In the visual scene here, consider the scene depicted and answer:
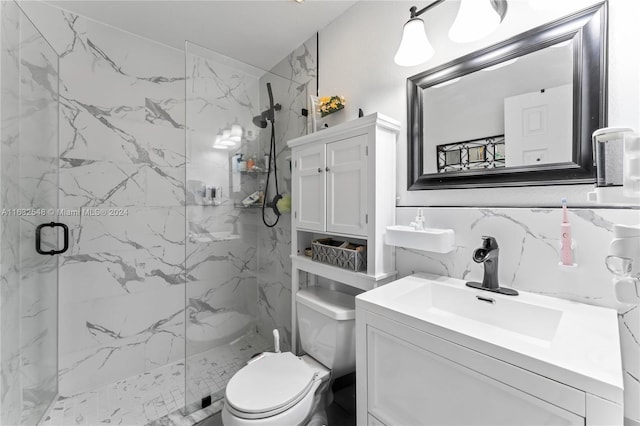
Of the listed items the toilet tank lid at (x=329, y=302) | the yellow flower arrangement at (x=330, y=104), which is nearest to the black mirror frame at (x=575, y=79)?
the yellow flower arrangement at (x=330, y=104)

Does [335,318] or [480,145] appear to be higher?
[480,145]

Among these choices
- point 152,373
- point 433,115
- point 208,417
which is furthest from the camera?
point 152,373

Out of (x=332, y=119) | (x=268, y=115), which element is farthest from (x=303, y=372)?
(x=268, y=115)

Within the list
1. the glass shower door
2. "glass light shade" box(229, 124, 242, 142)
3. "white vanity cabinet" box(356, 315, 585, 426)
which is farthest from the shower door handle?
"white vanity cabinet" box(356, 315, 585, 426)

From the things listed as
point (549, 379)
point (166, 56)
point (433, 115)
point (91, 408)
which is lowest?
point (91, 408)

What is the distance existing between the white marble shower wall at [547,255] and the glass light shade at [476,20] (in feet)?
2.31

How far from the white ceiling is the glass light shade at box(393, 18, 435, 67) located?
70 centimetres

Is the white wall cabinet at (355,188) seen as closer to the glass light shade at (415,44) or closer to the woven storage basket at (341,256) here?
the woven storage basket at (341,256)

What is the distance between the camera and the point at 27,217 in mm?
1475

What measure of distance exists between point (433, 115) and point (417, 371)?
1.10m

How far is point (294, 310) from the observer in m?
1.73

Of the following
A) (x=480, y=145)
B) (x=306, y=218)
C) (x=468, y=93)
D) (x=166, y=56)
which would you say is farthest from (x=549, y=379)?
(x=166, y=56)

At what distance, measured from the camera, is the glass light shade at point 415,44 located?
1.24 m

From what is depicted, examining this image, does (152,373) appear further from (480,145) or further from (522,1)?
(522,1)
